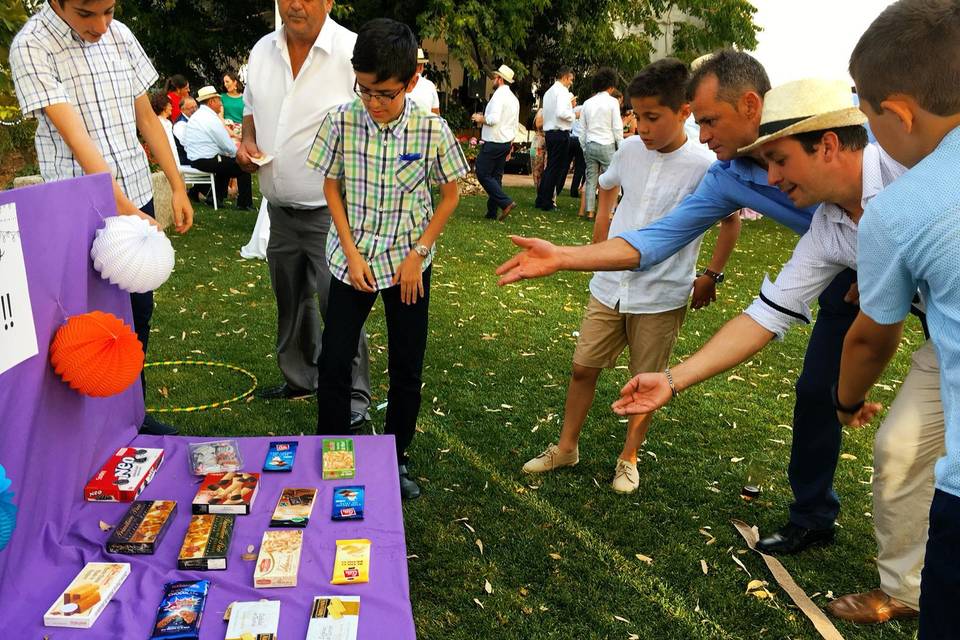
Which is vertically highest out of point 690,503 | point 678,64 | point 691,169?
point 678,64

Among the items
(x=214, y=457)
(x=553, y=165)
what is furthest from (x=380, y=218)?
(x=553, y=165)

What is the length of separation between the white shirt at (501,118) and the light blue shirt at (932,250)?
917cm

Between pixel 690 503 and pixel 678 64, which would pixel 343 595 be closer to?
pixel 690 503

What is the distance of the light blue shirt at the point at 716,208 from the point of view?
8.79 ft

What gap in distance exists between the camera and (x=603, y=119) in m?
9.94

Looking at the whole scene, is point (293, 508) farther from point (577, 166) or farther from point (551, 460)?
point (577, 166)

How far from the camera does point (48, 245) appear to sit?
2016mm

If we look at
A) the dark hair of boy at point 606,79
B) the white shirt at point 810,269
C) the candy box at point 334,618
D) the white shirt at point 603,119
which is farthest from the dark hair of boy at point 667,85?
the dark hair of boy at point 606,79

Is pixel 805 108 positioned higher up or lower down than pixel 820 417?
higher up

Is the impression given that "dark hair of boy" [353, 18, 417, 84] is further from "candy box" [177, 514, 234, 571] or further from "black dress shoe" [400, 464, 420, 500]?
"black dress shoe" [400, 464, 420, 500]

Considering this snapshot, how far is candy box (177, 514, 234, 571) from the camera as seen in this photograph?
1.90 m

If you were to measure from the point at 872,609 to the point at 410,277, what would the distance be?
2.06 metres

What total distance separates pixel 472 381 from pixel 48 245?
287 centimetres

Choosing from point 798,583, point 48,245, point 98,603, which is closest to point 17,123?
point 48,245
